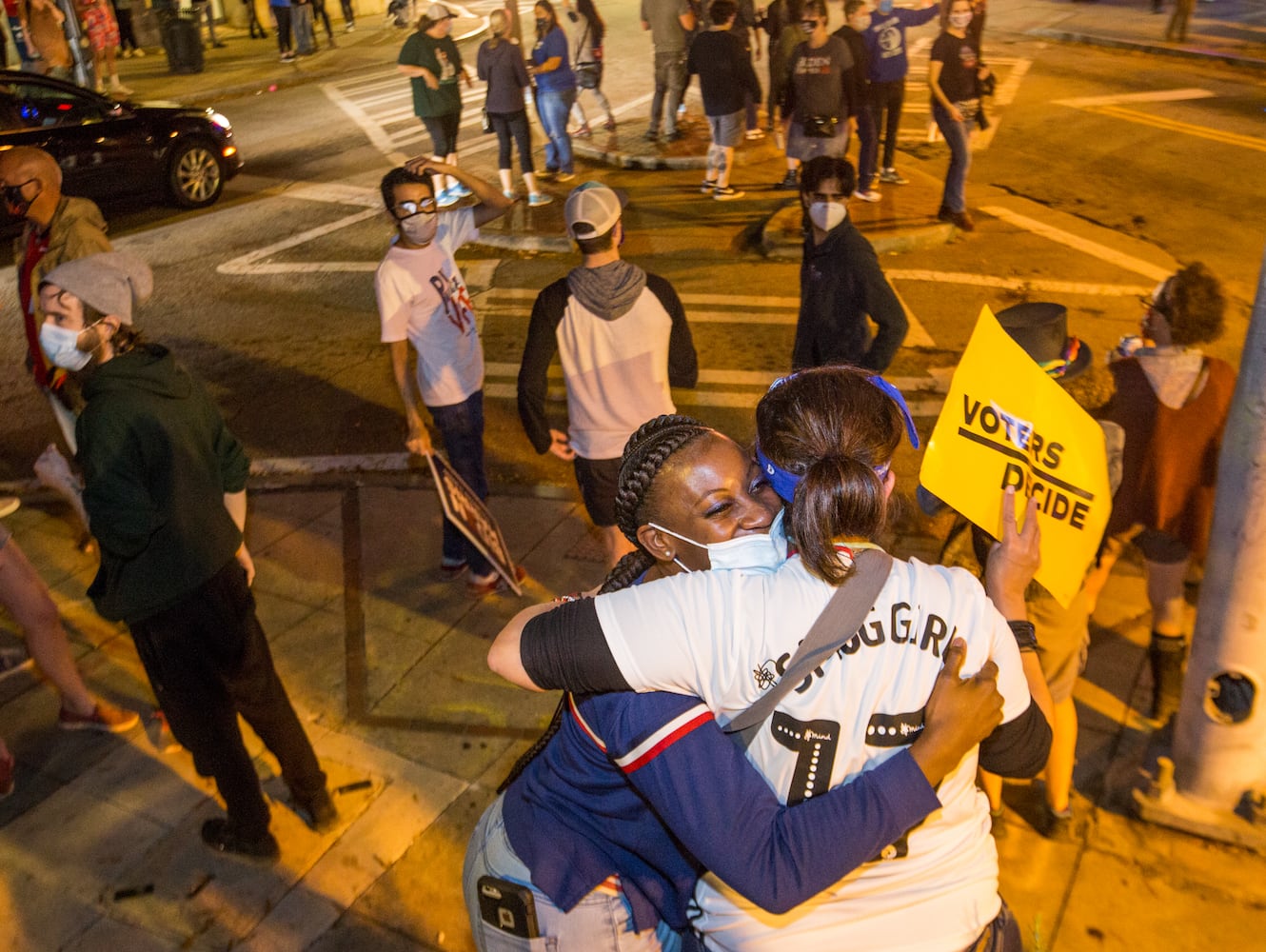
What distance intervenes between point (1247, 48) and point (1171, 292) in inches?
770

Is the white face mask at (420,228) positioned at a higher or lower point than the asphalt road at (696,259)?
higher

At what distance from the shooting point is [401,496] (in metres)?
6.42

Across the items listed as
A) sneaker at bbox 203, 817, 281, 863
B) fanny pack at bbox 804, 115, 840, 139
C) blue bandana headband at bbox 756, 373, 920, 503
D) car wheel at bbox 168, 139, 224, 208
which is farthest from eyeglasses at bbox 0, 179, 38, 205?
car wheel at bbox 168, 139, 224, 208

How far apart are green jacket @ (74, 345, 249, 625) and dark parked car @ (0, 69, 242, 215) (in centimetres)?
928

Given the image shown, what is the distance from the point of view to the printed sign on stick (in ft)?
15.5

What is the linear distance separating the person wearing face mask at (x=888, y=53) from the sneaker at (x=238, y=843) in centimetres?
941

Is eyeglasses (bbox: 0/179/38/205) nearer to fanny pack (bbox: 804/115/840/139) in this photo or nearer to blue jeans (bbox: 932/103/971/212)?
fanny pack (bbox: 804/115/840/139)

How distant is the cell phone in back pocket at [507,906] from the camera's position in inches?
84.0

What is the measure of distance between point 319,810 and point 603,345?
83.3 inches

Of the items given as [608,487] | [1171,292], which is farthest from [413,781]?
[1171,292]

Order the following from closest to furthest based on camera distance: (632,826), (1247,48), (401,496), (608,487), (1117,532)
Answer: (632,826)
(1117,532)
(608,487)
(401,496)
(1247,48)

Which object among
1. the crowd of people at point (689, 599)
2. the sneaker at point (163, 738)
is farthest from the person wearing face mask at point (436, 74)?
the sneaker at point (163, 738)

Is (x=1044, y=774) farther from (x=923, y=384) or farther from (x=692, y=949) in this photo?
(x=923, y=384)

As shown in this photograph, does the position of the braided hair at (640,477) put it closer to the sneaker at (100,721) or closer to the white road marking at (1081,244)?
the sneaker at (100,721)
